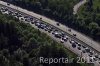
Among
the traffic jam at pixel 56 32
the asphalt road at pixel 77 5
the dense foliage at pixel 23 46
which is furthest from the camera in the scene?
the asphalt road at pixel 77 5

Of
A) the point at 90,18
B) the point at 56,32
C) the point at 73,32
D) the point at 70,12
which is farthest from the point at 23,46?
the point at 70,12

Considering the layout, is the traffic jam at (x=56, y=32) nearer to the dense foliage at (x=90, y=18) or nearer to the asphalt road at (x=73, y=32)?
the asphalt road at (x=73, y=32)

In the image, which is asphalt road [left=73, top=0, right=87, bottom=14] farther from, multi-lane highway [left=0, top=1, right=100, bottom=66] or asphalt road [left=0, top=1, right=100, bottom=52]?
multi-lane highway [left=0, top=1, right=100, bottom=66]

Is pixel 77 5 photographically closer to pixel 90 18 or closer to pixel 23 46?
pixel 90 18

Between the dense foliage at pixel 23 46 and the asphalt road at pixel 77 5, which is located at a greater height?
the asphalt road at pixel 77 5

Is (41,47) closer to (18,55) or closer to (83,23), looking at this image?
(18,55)

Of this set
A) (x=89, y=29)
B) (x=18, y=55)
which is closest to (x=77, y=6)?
(x=89, y=29)

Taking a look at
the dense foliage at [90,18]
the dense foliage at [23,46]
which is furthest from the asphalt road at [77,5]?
the dense foliage at [23,46]

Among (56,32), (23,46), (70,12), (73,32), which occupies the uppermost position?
(70,12)
